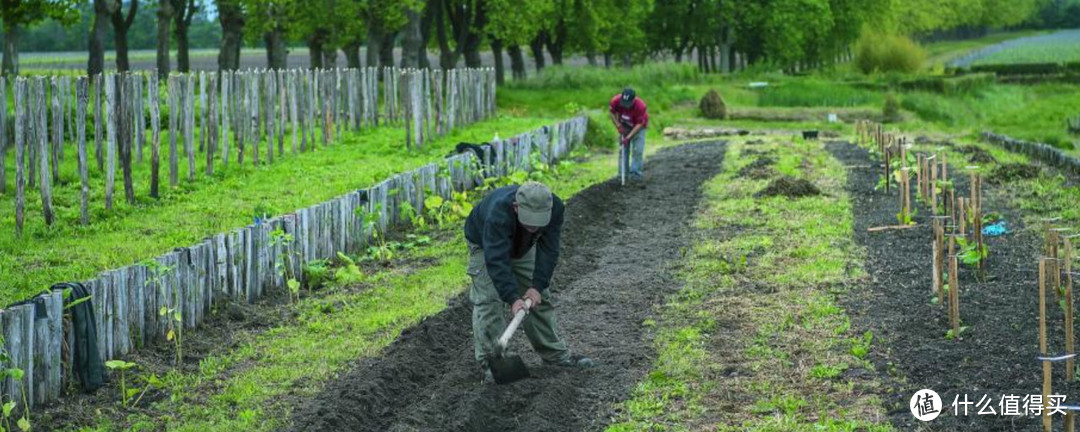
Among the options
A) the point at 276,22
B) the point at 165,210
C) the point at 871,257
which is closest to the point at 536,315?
the point at 871,257

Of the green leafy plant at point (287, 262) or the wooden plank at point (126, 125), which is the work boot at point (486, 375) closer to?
the green leafy plant at point (287, 262)

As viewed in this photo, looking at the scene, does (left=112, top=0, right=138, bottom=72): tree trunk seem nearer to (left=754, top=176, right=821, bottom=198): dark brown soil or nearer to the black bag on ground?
(left=754, top=176, right=821, bottom=198): dark brown soil

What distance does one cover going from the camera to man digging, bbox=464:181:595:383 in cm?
947

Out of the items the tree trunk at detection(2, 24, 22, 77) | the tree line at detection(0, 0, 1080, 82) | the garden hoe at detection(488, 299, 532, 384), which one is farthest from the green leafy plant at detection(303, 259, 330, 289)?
the tree trunk at detection(2, 24, 22, 77)

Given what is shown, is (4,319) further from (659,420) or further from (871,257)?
(871,257)

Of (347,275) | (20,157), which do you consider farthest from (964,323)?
(20,157)

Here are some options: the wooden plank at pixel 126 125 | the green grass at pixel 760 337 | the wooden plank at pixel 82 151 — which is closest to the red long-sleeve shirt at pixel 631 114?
the green grass at pixel 760 337

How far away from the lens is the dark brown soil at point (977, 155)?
25469 millimetres

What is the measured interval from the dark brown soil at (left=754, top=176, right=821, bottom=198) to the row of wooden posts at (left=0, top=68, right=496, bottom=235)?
749 centimetres

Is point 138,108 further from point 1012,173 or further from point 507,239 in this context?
point 1012,173

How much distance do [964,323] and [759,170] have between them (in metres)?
12.6

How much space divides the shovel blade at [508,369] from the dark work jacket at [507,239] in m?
0.49

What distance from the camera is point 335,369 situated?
1044cm

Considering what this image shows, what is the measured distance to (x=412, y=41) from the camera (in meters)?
40.2
